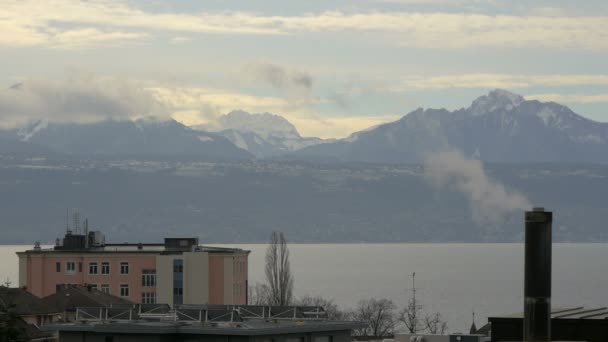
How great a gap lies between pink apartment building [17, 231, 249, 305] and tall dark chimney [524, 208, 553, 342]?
77.9 meters

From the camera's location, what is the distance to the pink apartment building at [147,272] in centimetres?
11000

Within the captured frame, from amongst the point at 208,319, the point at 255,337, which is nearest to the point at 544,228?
the point at 255,337

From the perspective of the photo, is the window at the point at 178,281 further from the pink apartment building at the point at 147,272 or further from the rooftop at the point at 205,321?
the rooftop at the point at 205,321

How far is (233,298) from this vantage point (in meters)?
111

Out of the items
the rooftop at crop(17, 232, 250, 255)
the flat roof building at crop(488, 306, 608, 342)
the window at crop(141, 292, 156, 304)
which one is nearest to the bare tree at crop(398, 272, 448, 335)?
the rooftop at crop(17, 232, 250, 255)

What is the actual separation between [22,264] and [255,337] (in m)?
75.3

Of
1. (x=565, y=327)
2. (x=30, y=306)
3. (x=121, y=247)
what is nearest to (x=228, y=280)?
(x=121, y=247)

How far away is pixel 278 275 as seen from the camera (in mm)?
133125

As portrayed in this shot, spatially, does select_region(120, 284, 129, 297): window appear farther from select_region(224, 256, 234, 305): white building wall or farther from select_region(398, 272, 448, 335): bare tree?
select_region(398, 272, 448, 335): bare tree

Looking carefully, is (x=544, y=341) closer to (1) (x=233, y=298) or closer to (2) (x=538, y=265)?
(2) (x=538, y=265)

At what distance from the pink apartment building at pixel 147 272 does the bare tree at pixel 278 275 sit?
1142cm

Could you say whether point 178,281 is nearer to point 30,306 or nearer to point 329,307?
point 30,306

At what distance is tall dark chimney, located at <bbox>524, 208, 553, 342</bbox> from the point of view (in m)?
30.9

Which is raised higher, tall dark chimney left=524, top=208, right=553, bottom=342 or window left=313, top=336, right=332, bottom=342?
tall dark chimney left=524, top=208, right=553, bottom=342
